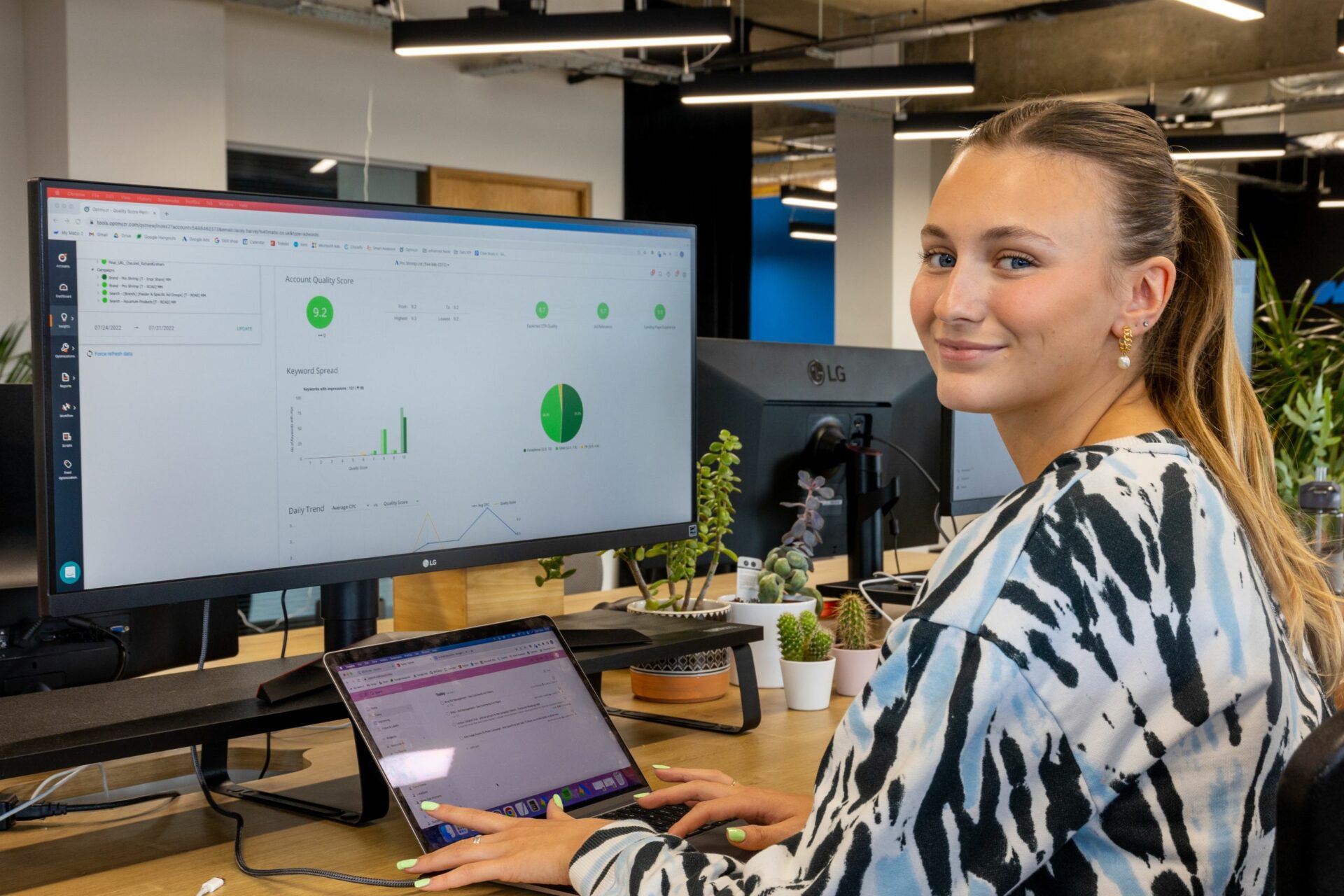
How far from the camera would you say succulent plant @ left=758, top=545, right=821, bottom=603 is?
1685 millimetres

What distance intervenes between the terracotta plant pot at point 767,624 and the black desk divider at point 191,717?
0.20 metres

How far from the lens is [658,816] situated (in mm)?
1170

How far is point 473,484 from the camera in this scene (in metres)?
1.34

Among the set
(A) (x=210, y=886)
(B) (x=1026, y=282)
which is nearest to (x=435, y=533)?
(A) (x=210, y=886)

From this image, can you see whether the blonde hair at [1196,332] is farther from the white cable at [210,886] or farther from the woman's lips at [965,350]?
the white cable at [210,886]

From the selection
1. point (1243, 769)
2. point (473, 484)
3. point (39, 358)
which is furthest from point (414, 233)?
point (1243, 769)

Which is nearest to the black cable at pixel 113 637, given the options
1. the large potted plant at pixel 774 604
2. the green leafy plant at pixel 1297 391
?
the large potted plant at pixel 774 604

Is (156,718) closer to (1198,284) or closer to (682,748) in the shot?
(682,748)

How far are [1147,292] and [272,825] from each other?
34.7 inches

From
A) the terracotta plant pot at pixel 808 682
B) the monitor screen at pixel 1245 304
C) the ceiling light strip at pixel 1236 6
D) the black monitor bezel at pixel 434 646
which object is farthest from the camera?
the ceiling light strip at pixel 1236 6

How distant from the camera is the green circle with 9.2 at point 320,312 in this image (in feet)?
3.96

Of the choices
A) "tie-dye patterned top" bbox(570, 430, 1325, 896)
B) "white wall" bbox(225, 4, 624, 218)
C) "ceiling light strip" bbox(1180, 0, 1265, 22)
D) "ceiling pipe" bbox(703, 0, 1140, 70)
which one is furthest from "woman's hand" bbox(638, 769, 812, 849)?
"ceiling pipe" bbox(703, 0, 1140, 70)

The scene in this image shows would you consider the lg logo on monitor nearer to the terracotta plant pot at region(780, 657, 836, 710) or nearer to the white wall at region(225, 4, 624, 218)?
the terracotta plant pot at region(780, 657, 836, 710)

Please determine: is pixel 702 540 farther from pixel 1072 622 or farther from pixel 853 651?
pixel 1072 622
